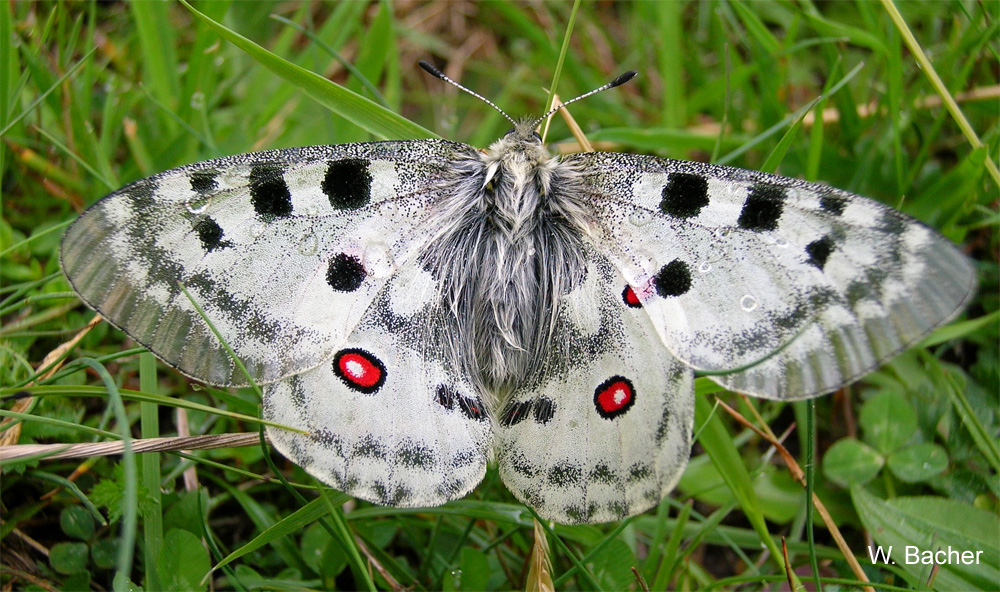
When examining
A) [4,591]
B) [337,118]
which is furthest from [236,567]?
[337,118]

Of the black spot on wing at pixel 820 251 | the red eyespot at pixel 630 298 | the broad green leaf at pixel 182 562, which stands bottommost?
the broad green leaf at pixel 182 562

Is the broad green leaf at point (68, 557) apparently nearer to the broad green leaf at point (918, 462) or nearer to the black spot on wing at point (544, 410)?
the black spot on wing at point (544, 410)

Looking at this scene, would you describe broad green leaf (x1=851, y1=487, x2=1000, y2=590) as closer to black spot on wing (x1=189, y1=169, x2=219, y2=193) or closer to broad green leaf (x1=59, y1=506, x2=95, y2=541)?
black spot on wing (x1=189, y1=169, x2=219, y2=193)

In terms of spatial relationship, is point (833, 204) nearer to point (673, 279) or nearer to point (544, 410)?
point (673, 279)

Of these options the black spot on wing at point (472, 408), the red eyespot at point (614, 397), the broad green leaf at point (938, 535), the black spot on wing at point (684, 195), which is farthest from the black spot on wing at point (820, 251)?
the broad green leaf at point (938, 535)

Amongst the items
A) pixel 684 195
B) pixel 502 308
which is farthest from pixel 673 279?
pixel 502 308

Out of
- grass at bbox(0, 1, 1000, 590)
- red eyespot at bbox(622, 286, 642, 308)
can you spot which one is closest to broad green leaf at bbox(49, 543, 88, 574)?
grass at bbox(0, 1, 1000, 590)

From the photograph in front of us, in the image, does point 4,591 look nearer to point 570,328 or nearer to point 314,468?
point 314,468
